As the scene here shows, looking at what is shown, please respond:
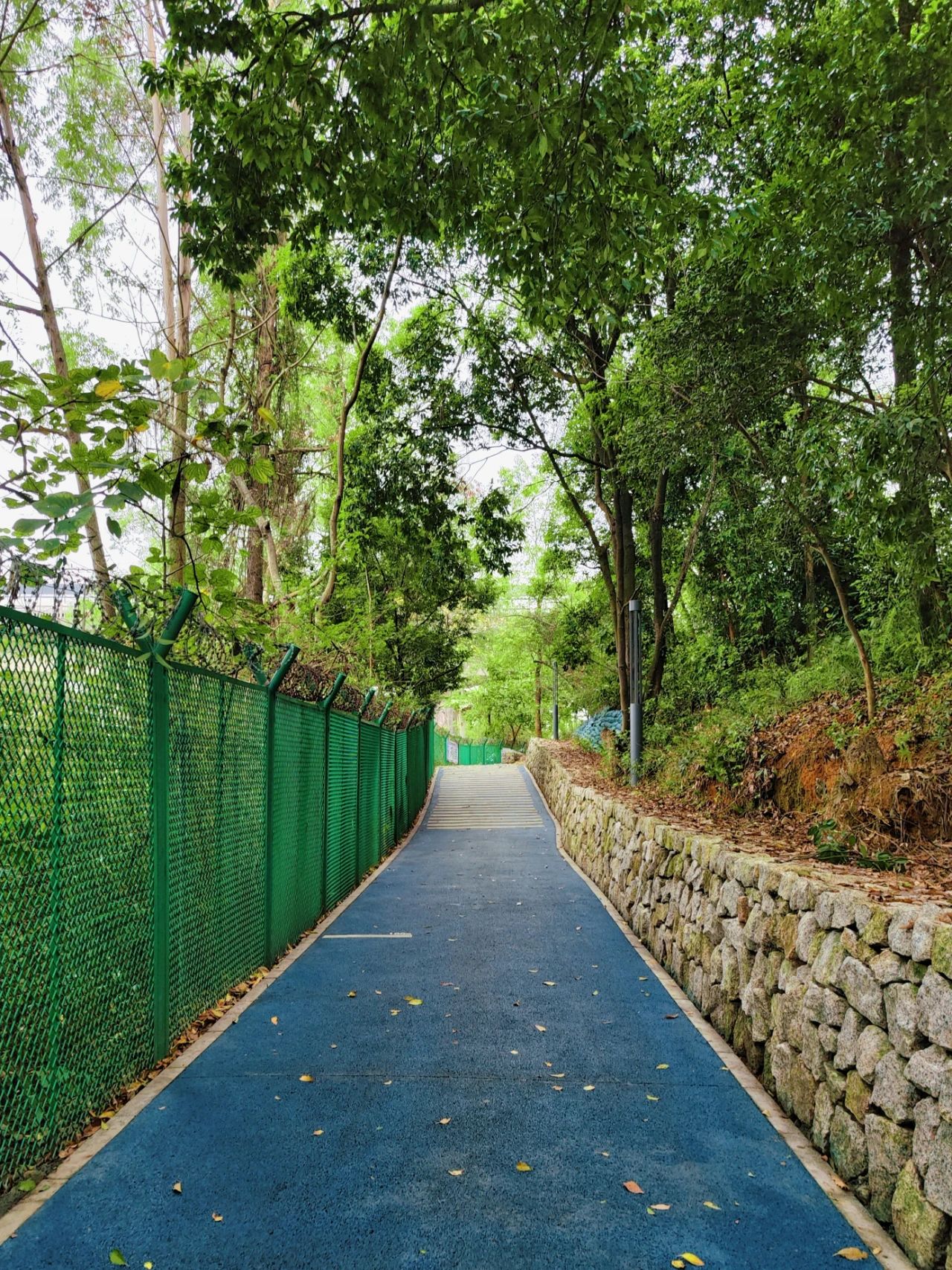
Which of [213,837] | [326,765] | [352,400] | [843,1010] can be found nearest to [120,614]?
[213,837]

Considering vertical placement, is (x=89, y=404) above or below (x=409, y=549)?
below

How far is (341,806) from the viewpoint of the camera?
908 centimetres

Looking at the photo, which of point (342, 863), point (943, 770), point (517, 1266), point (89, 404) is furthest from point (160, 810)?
point (342, 863)

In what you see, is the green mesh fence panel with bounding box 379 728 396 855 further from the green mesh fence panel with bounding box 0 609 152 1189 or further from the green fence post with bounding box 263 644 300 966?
the green mesh fence panel with bounding box 0 609 152 1189

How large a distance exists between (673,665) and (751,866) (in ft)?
51.5

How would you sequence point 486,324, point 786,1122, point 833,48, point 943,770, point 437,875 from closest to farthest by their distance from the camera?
point 786,1122 → point 943,770 → point 833,48 → point 437,875 → point 486,324

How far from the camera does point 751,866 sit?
4.60 meters

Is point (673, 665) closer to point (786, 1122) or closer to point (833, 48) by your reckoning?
point (833, 48)

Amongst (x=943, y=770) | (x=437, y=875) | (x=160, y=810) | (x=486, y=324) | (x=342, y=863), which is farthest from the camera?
(x=486, y=324)

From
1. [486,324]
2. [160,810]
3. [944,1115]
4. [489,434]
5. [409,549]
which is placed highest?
[486,324]

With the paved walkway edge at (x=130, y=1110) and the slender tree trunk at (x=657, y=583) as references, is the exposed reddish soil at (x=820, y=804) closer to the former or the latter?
the paved walkway edge at (x=130, y=1110)

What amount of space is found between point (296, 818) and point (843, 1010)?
454cm

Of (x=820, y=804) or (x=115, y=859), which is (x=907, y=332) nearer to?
(x=820, y=804)

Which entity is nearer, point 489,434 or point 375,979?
point 375,979
